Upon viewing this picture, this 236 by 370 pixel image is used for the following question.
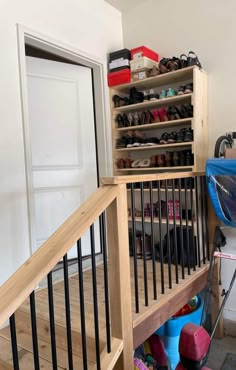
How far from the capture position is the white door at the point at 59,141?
246 cm

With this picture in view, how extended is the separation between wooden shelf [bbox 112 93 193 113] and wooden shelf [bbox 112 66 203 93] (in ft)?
0.67

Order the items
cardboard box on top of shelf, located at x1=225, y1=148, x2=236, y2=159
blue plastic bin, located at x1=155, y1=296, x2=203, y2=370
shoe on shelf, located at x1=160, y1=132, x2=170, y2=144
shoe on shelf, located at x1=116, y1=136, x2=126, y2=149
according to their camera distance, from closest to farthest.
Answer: blue plastic bin, located at x1=155, y1=296, x2=203, y2=370 < cardboard box on top of shelf, located at x1=225, y1=148, x2=236, y2=159 < shoe on shelf, located at x1=160, y1=132, x2=170, y2=144 < shoe on shelf, located at x1=116, y1=136, x2=126, y2=149

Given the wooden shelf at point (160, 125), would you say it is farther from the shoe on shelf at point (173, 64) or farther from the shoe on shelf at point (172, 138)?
the shoe on shelf at point (173, 64)

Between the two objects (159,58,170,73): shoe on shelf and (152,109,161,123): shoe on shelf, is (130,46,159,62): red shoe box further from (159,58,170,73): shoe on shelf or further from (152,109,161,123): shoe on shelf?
(152,109,161,123): shoe on shelf

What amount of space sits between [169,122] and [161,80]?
0.44 m

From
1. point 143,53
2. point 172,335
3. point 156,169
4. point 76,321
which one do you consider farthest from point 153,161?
point 76,321

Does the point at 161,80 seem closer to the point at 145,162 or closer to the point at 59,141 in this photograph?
the point at 145,162

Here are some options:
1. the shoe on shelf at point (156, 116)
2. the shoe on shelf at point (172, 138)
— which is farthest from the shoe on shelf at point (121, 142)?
the shoe on shelf at point (172, 138)

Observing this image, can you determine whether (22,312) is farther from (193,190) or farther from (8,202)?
(193,190)

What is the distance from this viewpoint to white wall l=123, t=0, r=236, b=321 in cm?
250

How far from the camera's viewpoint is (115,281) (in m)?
1.41

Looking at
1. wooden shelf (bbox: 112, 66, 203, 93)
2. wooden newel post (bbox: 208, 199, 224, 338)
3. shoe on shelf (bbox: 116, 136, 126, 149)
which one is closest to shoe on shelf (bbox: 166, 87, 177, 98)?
wooden shelf (bbox: 112, 66, 203, 93)

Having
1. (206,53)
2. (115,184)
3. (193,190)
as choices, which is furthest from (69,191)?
(206,53)

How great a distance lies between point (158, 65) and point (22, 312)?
234 cm
